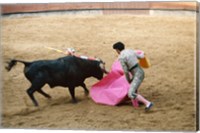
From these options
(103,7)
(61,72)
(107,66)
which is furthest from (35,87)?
(103,7)

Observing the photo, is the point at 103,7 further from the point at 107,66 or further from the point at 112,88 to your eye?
the point at 112,88

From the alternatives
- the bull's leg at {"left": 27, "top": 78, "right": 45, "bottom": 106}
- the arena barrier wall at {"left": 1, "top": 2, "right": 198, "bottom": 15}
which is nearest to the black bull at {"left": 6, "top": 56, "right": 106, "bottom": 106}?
the bull's leg at {"left": 27, "top": 78, "right": 45, "bottom": 106}

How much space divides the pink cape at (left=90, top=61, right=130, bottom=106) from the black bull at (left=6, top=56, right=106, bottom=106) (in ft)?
0.27

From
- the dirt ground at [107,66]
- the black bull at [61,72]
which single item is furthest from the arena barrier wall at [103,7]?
the black bull at [61,72]

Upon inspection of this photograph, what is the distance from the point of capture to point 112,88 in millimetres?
5680

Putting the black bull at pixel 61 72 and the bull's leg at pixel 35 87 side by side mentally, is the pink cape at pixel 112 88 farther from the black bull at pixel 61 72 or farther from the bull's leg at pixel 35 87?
the bull's leg at pixel 35 87

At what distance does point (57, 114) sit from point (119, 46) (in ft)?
2.87

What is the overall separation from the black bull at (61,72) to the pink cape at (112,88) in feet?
0.27

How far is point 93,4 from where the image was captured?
572 centimetres

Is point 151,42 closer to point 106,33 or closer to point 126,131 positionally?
point 106,33

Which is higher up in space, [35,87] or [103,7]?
[103,7]

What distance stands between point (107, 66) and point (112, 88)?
0.24m

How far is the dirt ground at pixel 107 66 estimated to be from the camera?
5.46 metres

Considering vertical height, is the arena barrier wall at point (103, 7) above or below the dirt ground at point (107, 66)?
above
